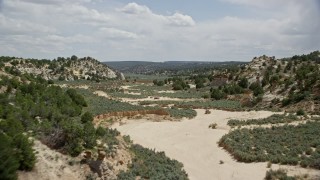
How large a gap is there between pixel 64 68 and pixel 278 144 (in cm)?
9047

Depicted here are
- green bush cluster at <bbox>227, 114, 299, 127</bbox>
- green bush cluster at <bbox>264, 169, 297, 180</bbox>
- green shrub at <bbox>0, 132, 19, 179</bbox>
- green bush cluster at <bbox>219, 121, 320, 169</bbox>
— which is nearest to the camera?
green shrub at <bbox>0, 132, 19, 179</bbox>

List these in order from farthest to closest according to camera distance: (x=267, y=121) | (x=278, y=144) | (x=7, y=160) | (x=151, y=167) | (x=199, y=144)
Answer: (x=267, y=121)
(x=199, y=144)
(x=278, y=144)
(x=151, y=167)
(x=7, y=160)

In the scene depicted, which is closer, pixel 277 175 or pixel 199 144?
pixel 277 175

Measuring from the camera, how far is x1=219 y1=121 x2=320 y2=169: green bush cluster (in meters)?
23.8

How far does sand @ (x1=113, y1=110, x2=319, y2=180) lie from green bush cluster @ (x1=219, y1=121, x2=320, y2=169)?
66 cm

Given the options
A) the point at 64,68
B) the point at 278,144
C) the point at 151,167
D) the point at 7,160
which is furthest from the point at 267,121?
the point at 64,68

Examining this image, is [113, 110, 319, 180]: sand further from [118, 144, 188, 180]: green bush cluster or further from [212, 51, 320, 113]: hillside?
[212, 51, 320, 113]: hillside

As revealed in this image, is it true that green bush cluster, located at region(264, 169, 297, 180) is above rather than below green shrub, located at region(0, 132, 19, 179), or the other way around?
below

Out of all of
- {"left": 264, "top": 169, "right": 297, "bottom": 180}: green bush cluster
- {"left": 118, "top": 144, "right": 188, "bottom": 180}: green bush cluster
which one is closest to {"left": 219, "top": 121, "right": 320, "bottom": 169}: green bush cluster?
{"left": 264, "top": 169, "right": 297, "bottom": 180}: green bush cluster

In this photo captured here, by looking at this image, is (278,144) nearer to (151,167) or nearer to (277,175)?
(277,175)

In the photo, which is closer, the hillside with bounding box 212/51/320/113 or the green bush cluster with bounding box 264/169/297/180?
the green bush cluster with bounding box 264/169/297/180

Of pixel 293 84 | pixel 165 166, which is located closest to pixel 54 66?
pixel 293 84

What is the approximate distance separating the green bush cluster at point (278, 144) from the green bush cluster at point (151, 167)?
16.0 ft

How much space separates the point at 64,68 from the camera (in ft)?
364
